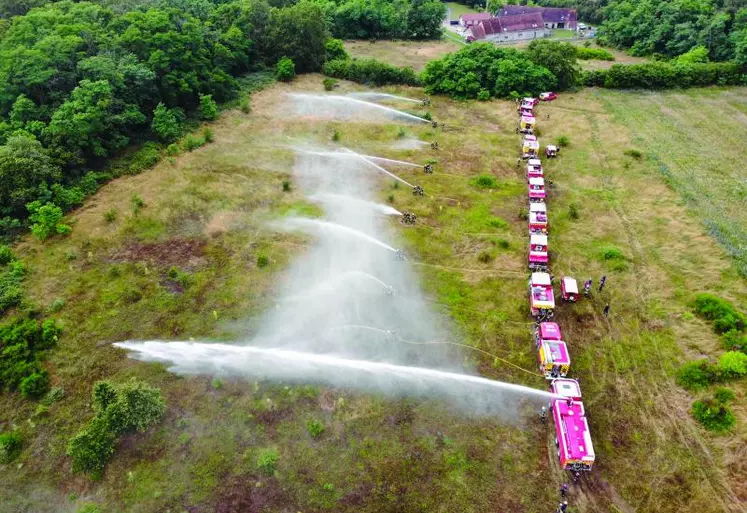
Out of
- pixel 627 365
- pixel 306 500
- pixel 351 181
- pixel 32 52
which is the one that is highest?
pixel 32 52

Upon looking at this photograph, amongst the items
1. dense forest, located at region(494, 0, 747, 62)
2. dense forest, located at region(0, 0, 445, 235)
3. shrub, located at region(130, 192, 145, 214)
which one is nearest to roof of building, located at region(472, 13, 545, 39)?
dense forest, located at region(494, 0, 747, 62)

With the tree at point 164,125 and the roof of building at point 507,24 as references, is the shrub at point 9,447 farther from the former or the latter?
the roof of building at point 507,24

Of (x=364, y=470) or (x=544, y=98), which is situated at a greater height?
(x=544, y=98)

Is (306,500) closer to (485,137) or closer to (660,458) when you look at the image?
(660,458)

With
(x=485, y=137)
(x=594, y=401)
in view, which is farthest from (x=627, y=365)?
(x=485, y=137)

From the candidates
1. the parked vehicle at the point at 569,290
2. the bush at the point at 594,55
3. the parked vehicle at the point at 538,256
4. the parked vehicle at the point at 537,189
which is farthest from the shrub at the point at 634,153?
the bush at the point at 594,55

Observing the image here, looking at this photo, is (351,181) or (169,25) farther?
(169,25)
